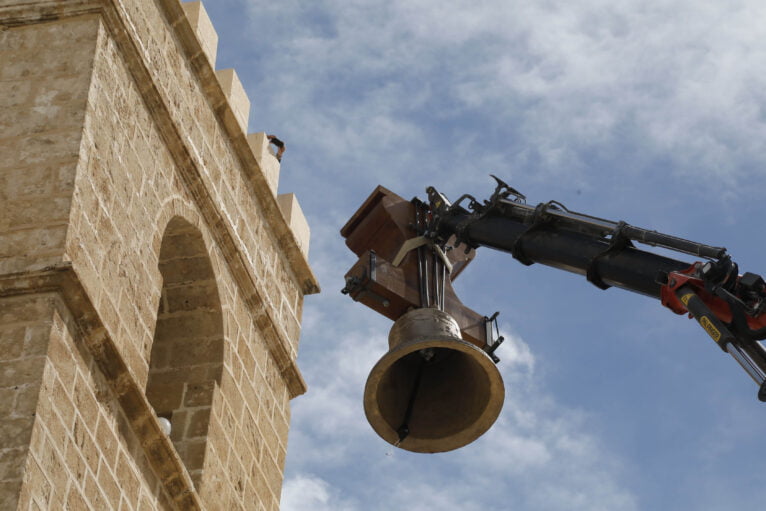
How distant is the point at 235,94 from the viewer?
1513 cm

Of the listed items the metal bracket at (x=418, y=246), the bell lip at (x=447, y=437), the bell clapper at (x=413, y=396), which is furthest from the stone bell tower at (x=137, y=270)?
the metal bracket at (x=418, y=246)

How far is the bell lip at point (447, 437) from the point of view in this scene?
38.4 feet

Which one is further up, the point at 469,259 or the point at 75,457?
the point at 469,259

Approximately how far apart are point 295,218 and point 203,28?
2.04m

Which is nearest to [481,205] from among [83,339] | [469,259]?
[469,259]

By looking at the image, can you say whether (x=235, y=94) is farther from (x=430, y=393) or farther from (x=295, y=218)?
(x=430, y=393)

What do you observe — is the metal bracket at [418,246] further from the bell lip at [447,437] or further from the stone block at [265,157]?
the stone block at [265,157]

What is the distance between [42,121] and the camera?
12086 mm

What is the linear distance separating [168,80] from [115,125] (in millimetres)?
1332

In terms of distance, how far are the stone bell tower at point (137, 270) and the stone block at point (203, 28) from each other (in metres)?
0.02

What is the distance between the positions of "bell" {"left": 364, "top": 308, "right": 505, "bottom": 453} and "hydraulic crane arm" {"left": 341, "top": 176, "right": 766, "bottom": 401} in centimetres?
29

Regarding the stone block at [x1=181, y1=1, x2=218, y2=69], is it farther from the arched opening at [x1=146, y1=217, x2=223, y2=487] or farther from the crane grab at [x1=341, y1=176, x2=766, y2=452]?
the crane grab at [x1=341, y1=176, x2=766, y2=452]

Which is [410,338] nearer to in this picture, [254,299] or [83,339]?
[83,339]

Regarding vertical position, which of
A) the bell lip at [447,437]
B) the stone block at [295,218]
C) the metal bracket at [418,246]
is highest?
the stone block at [295,218]
